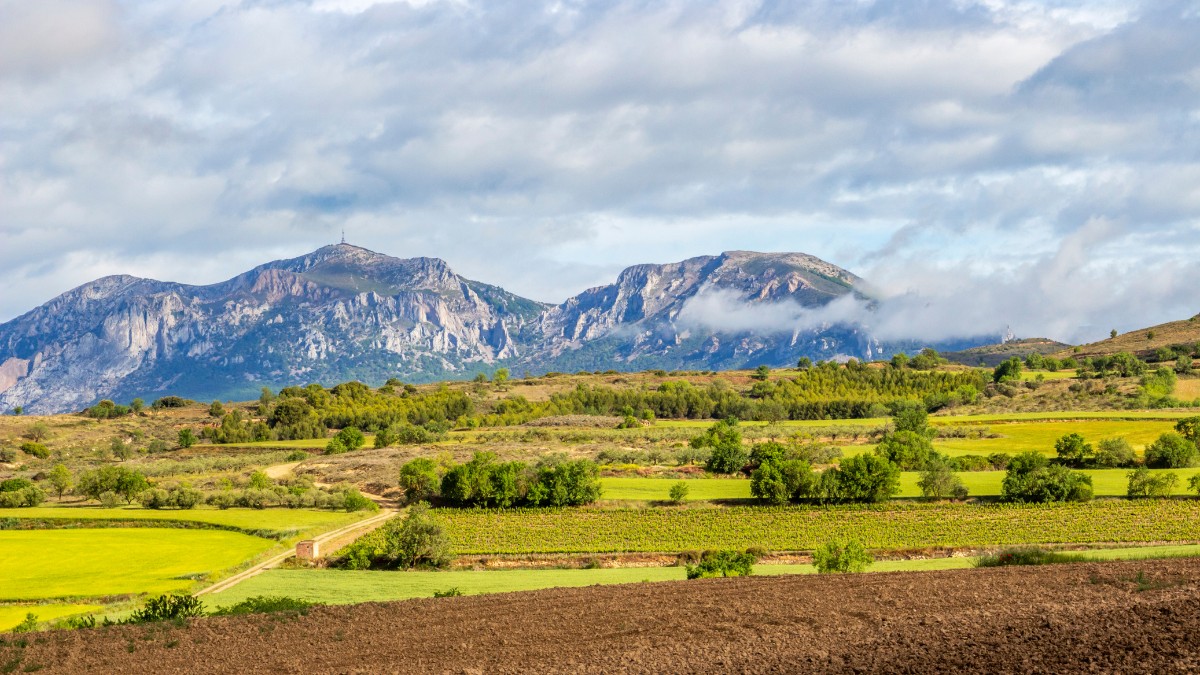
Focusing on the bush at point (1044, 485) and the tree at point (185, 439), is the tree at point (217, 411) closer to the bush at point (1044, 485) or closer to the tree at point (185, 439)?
the tree at point (185, 439)

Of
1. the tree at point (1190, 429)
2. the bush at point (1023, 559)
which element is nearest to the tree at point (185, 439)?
the tree at point (1190, 429)

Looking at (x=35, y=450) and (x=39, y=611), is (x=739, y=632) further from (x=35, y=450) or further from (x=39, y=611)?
(x=35, y=450)

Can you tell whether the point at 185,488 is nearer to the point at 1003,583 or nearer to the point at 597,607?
the point at 597,607

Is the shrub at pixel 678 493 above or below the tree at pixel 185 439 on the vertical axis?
below

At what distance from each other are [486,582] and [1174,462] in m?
60.3

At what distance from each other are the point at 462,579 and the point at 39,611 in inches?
696

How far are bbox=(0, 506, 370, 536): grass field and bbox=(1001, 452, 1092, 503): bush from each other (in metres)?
44.1

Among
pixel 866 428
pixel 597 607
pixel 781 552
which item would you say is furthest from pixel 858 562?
pixel 866 428

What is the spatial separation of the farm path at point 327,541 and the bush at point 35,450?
228 ft

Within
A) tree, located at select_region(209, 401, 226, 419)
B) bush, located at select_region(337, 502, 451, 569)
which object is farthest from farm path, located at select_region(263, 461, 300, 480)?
tree, located at select_region(209, 401, 226, 419)

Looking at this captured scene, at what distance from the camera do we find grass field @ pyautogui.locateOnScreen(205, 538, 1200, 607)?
138 feet

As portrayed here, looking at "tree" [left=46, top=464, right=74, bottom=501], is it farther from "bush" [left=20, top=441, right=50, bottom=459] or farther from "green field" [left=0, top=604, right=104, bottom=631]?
"green field" [left=0, top=604, right=104, bottom=631]

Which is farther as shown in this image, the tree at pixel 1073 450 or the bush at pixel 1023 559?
the tree at pixel 1073 450

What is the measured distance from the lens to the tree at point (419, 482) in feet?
251
